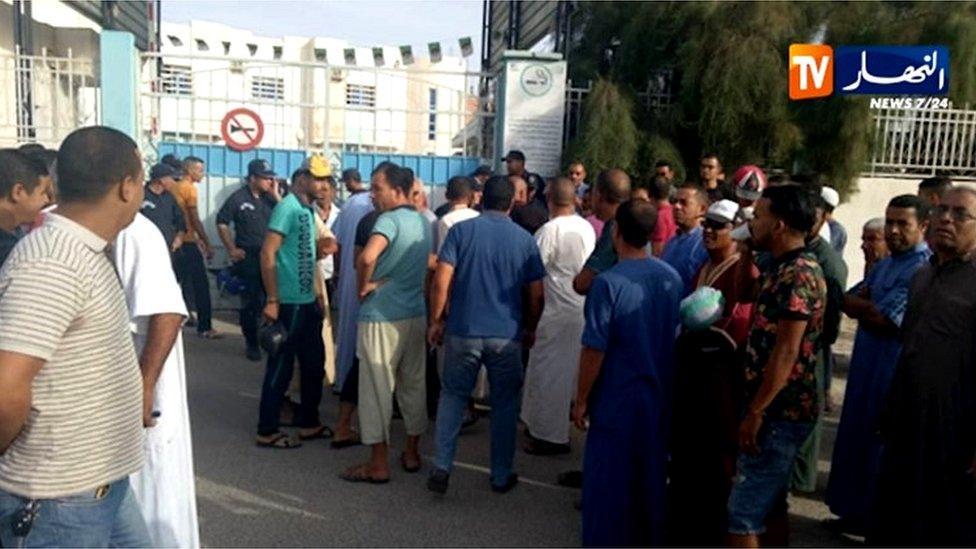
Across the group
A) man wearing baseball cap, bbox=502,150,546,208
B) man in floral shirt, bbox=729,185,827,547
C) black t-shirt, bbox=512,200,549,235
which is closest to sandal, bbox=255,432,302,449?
black t-shirt, bbox=512,200,549,235

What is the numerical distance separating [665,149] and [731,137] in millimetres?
739

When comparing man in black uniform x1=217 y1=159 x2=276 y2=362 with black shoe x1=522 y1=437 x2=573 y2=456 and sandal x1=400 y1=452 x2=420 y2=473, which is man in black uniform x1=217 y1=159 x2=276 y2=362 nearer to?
sandal x1=400 y1=452 x2=420 y2=473

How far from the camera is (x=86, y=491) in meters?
2.09

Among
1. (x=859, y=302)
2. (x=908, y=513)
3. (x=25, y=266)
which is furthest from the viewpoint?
(x=859, y=302)

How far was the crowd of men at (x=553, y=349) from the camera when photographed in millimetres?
2074

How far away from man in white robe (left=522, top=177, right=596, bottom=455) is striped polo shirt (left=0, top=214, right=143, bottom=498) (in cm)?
326

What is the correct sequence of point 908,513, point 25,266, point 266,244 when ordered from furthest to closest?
point 266,244, point 908,513, point 25,266

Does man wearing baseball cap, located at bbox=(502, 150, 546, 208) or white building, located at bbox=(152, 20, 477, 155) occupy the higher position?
white building, located at bbox=(152, 20, 477, 155)

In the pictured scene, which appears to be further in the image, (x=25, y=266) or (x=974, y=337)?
(x=974, y=337)

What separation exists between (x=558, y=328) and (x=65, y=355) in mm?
3495

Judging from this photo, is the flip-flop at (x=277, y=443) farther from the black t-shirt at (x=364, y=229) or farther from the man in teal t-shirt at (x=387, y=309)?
the black t-shirt at (x=364, y=229)

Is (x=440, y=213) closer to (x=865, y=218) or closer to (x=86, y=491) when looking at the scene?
(x=86, y=491)

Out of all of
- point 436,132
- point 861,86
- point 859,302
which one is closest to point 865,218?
point 861,86

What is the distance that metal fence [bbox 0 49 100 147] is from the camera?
944 cm
